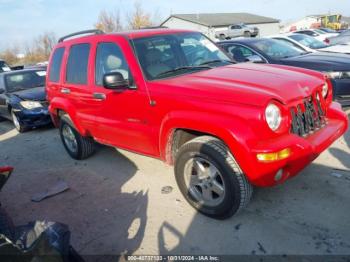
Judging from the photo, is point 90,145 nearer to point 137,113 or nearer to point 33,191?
point 33,191

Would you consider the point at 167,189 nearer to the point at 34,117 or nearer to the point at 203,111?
the point at 203,111

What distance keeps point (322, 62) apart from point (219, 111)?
4.28 m

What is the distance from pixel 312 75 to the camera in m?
3.79

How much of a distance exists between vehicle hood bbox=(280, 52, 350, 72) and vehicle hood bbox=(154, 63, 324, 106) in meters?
2.72

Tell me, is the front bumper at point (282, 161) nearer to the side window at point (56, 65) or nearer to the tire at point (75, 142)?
the tire at point (75, 142)

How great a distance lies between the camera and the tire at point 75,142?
5434 mm

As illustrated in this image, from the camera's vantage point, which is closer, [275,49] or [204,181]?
[204,181]

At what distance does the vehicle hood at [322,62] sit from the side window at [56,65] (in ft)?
13.8

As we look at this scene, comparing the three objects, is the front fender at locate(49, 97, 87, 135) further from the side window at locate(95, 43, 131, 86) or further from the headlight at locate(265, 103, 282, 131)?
the headlight at locate(265, 103, 282, 131)

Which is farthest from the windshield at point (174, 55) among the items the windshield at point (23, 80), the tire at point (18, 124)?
the windshield at point (23, 80)

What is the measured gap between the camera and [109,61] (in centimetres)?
422

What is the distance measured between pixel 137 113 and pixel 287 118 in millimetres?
1667

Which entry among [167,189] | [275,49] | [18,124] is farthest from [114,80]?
[18,124]

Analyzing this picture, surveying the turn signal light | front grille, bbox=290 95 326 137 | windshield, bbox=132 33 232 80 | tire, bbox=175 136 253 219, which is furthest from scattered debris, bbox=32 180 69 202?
front grille, bbox=290 95 326 137
